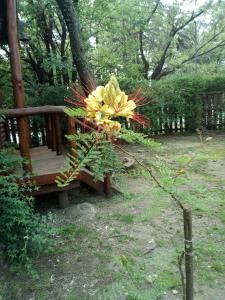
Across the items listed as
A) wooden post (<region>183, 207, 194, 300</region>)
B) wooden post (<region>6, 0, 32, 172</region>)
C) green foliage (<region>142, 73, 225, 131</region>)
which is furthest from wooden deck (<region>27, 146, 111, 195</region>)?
green foliage (<region>142, 73, 225, 131</region>)

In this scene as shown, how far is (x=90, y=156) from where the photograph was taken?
1.04 metres

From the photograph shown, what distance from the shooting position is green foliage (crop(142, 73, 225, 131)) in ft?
32.2

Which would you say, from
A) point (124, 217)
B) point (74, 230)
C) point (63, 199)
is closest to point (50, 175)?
point (63, 199)

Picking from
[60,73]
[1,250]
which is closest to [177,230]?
[1,250]

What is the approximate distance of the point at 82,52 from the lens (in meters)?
6.40

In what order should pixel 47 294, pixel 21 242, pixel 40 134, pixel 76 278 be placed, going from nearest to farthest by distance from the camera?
pixel 47 294 < pixel 76 278 < pixel 21 242 < pixel 40 134

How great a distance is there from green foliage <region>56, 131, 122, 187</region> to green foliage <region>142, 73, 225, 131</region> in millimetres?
8749

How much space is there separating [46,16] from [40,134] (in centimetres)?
335

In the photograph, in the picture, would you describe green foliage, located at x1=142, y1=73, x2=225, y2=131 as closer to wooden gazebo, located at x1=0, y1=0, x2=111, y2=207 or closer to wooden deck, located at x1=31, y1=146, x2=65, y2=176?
wooden deck, located at x1=31, y1=146, x2=65, y2=176

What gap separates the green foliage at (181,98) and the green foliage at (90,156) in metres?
8.75

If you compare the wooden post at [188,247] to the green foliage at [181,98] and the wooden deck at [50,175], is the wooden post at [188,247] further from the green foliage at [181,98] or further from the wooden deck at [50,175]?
the green foliage at [181,98]

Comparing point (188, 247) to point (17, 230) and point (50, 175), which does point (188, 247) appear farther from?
point (50, 175)

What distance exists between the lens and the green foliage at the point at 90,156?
3.39 feet

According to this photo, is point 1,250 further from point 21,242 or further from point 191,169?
point 191,169
